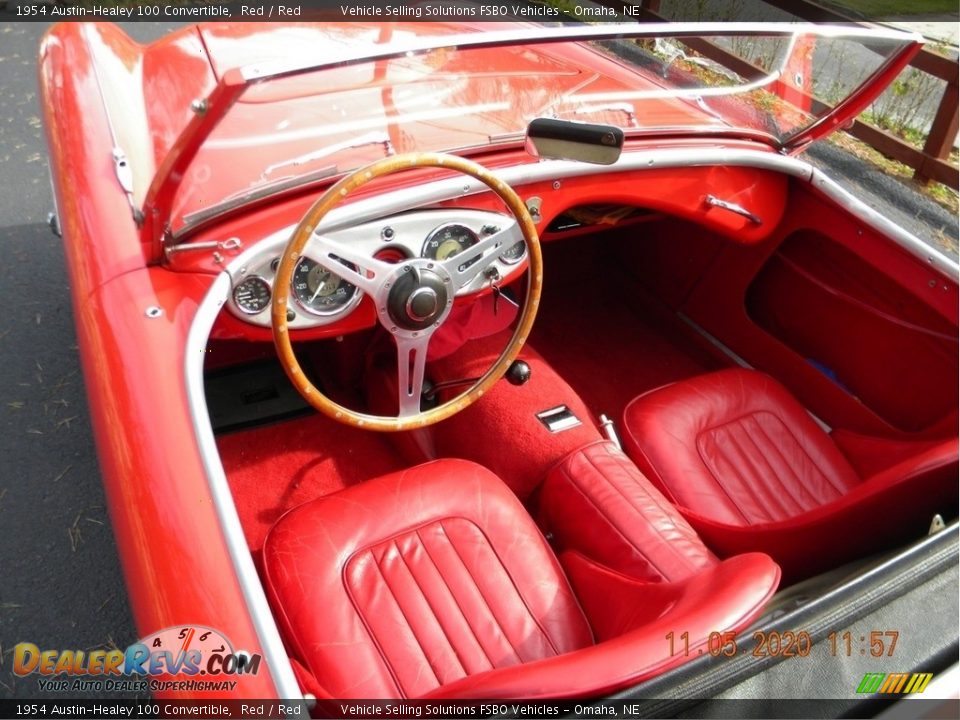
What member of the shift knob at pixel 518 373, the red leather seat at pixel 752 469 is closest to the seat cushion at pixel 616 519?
the red leather seat at pixel 752 469

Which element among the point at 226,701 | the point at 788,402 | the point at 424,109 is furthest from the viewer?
the point at 788,402

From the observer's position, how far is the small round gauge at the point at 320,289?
1854 millimetres

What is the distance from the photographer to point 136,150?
2205 mm

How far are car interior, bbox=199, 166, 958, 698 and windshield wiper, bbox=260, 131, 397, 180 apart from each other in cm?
25

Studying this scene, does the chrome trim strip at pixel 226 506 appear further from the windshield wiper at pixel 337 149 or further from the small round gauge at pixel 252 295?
the windshield wiper at pixel 337 149

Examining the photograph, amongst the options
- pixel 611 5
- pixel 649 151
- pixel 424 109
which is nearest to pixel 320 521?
pixel 424 109

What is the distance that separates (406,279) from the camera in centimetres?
179

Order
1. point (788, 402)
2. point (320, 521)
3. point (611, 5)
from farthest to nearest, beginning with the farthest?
1. point (611, 5)
2. point (788, 402)
3. point (320, 521)

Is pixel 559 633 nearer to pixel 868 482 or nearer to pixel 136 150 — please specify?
pixel 868 482

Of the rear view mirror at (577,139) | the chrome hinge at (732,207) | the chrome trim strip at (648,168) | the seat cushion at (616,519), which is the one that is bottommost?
the seat cushion at (616,519)

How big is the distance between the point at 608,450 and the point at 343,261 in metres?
0.93

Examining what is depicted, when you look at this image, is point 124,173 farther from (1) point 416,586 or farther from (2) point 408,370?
(1) point 416,586

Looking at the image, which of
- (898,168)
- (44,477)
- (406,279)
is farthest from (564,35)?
(898,168)

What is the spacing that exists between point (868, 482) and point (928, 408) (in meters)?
0.76
